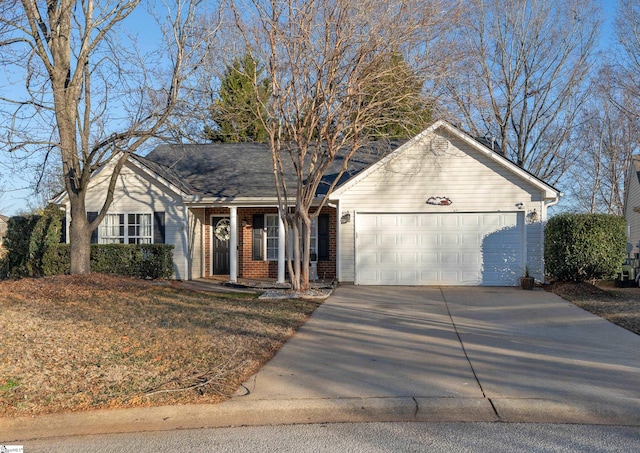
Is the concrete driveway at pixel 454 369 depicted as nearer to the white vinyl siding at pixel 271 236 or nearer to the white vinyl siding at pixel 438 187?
the white vinyl siding at pixel 438 187

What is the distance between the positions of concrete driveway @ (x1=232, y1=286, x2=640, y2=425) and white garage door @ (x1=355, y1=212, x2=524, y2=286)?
14.0 ft

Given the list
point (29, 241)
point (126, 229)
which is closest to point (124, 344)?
point (126, 229)

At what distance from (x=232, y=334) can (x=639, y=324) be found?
22.1 ft

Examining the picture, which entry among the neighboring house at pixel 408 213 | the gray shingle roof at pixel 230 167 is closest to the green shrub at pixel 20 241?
the neighboring house at pixel 408 213

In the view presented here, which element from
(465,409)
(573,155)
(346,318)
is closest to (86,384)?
(465,409)

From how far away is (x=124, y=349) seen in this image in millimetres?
7371

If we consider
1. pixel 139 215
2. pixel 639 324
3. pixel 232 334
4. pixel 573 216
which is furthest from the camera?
pixel 139 215

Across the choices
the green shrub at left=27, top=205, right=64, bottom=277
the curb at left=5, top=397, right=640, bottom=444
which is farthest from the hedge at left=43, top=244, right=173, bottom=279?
the curb at left=5, top=397, right=640, bottom=444

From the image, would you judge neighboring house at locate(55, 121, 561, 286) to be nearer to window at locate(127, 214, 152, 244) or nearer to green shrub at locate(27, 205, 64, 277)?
window at locate(127, 214, 152, 244)

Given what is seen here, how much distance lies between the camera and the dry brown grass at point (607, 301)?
10006 millimetres

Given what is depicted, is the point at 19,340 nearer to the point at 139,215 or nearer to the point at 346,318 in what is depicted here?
the point at 346,318

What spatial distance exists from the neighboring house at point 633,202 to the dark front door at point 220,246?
1621 cm

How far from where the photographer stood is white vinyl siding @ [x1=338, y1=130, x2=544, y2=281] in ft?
50.5

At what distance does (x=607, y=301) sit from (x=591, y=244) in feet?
Result: 6.42
